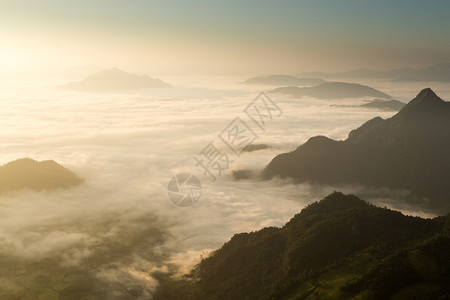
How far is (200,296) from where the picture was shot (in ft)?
351

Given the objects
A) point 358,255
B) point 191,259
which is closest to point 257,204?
point 191,259

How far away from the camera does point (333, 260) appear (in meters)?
97.1

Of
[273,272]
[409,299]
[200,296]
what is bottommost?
[200,296]

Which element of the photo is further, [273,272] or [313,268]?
[273,272]

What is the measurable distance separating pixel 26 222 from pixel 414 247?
16796 cm

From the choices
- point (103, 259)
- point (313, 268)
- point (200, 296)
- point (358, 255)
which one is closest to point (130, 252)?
point (103, 259)

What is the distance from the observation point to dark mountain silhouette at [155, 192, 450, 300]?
75625mm

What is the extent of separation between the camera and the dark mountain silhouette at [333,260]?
2977 inches

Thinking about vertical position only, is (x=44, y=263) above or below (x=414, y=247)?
below

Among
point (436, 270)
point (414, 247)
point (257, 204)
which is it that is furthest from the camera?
point (257, 204)

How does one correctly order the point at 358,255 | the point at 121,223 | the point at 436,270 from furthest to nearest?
the point at 121,223 < the point at 358,255 < the point at 436,270

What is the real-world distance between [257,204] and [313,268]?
9504 centimetres

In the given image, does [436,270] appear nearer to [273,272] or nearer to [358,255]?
[358,255]

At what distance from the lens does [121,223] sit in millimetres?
170750
